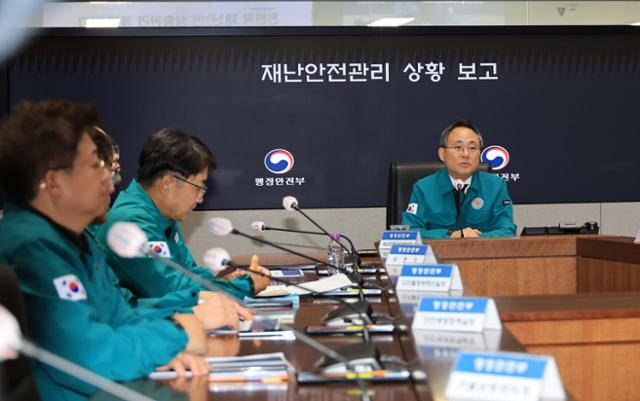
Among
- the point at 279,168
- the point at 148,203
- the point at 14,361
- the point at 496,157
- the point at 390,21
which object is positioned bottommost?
the point at 14,361

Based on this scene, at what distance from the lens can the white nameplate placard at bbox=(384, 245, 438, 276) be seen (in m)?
2.61

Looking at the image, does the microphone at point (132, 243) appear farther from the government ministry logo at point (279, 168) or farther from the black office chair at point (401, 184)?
the government ministry logo at point (279, 168)

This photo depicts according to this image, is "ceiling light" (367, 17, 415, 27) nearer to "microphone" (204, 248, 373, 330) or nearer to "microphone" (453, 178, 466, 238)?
"microphone" (453, 178, 466, 238)

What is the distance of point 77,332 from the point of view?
157cm

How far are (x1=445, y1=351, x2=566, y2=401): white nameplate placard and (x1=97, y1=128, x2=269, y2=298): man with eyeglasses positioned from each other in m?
1.45

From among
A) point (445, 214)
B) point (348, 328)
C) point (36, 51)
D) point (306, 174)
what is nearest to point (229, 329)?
point (348, 328)

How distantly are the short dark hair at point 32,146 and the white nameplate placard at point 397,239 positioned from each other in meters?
1.66

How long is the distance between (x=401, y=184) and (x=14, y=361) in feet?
9.75

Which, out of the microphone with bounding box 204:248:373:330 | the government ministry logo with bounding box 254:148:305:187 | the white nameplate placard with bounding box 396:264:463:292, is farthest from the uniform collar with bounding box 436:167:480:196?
the microphone with bounding box 204:248:373:330

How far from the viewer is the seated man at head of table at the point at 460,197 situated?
4.01 metres

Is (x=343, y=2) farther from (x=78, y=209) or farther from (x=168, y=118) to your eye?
(x=78, y=209)

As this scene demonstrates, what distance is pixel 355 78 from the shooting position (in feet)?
16.0

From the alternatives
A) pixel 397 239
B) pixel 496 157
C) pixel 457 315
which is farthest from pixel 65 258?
pixel 496 157

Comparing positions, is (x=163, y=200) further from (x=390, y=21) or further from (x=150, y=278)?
(x=390, y=21)
